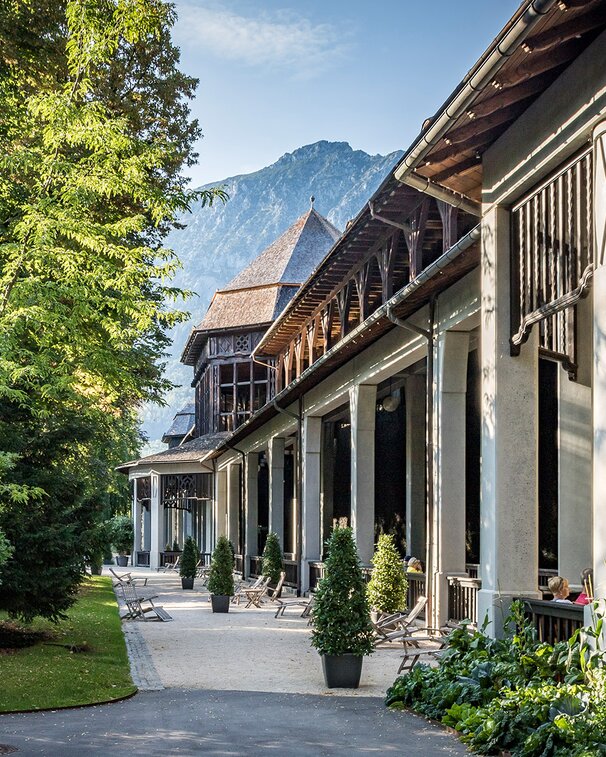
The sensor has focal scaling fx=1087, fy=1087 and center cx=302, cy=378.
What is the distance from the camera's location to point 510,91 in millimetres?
10094

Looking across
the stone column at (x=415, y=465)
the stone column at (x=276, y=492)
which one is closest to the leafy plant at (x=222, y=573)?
the stone column at (x=415, y=465)

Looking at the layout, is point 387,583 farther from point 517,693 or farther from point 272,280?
point 272,280

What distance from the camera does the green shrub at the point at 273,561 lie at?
28.4m

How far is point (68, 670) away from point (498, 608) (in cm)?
606

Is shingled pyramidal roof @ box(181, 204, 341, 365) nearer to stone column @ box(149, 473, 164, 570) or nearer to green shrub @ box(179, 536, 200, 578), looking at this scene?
stone column @ box(149, 473, 164, 570)

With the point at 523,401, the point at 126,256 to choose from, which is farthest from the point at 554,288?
the point at 126,256

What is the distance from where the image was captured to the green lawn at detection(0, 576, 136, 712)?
11641 mm

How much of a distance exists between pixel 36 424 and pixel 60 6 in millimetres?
9417

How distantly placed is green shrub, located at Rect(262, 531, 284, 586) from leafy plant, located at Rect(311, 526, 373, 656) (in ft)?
51.5

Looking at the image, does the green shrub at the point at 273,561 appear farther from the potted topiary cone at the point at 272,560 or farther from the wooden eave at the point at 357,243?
the wooden eave at the point at 357,243

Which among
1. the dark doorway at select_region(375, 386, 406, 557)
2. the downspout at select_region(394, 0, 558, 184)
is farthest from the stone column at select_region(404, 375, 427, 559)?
the downspout at select_region(394, 0, 558, 184)

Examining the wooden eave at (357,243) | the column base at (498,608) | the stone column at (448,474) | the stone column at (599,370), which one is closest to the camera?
the stone column at (599,370)

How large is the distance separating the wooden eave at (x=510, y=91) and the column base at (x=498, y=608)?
4.49 metres

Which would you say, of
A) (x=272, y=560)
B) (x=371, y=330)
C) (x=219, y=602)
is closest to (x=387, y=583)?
(x=371, y=330)
